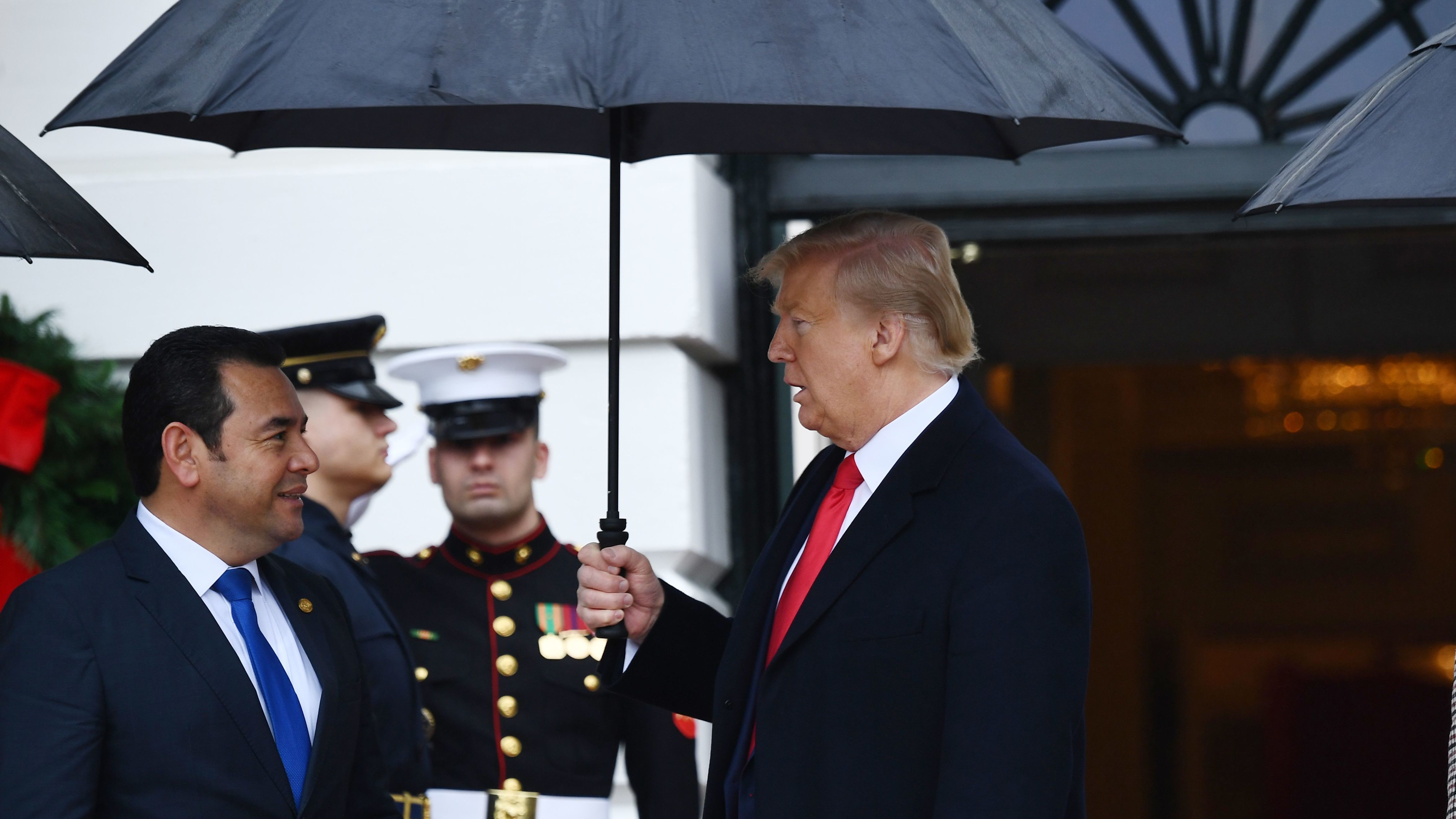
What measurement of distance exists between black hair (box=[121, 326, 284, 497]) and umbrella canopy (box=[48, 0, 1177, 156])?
33cm

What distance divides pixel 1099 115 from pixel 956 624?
0.70 metres

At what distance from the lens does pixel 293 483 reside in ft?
8.32

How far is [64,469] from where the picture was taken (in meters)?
3.48

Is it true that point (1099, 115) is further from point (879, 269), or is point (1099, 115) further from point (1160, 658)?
point (1160, 658)

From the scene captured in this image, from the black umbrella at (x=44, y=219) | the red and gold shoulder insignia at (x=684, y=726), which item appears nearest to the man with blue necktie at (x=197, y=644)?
the black umbrella at (x=44, y=219)

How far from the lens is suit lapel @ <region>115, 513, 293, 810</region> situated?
7.55ft

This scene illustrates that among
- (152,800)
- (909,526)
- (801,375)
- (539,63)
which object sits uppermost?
(539,63)

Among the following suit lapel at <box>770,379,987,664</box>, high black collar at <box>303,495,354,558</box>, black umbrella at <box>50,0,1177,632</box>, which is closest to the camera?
black umbrella at <box>50,0,1177,632</box>

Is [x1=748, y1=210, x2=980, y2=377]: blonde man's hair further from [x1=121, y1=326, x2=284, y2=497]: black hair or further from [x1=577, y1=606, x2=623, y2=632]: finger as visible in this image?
[x1=121, y1=326, x2=284, y2=497]: black hair

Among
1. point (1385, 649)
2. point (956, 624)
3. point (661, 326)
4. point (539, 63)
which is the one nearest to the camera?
point (539, 63)

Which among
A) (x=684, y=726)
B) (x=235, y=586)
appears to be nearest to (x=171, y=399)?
(x=235, y=586)

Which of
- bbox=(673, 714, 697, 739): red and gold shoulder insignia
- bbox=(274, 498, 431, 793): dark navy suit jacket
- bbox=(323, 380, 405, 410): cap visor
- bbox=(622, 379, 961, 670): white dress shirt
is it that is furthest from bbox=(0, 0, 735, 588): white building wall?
bbox=(622, 379, 961, 670): white dress shirt

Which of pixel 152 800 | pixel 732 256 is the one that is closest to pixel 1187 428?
pixel 732 256

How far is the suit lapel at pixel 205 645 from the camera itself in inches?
90.6
